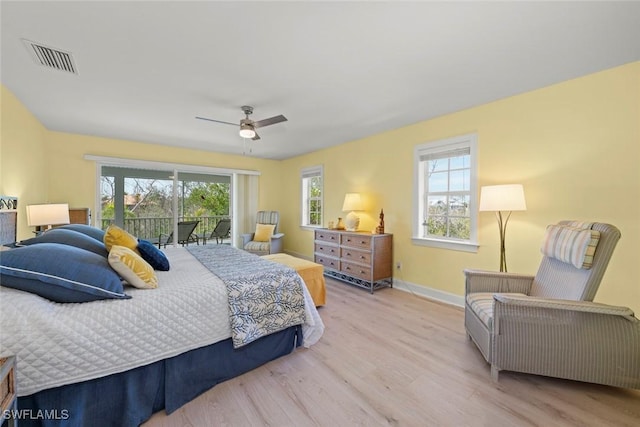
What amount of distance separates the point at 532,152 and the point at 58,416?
4.09 m

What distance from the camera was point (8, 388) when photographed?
102cm

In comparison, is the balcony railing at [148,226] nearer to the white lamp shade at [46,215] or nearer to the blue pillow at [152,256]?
the white lamp shade at [46,215]

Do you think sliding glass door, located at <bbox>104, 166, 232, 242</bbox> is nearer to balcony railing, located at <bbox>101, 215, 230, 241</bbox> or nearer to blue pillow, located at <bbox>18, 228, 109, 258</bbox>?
balcony railing, located at <bbox>101, 215, 230, 241</bbox>

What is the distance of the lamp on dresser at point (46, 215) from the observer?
2.88 metres

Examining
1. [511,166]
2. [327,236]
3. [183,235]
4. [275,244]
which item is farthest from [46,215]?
[511,166]

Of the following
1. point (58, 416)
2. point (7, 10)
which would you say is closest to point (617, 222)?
point (58, 416)

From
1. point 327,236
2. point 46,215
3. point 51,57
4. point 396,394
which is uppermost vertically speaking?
point 51,57

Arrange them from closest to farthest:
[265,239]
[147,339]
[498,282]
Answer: [147,339], [498,282], [265,239]

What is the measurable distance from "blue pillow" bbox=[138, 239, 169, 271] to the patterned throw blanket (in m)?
0.36

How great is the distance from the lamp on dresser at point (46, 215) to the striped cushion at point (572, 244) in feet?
16.6

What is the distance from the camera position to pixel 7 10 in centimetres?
157

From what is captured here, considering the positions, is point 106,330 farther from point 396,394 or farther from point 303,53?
point 303,53

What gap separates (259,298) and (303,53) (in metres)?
1.93

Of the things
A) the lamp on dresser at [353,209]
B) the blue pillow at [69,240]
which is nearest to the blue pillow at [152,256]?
the blue pillow at [69,240]
